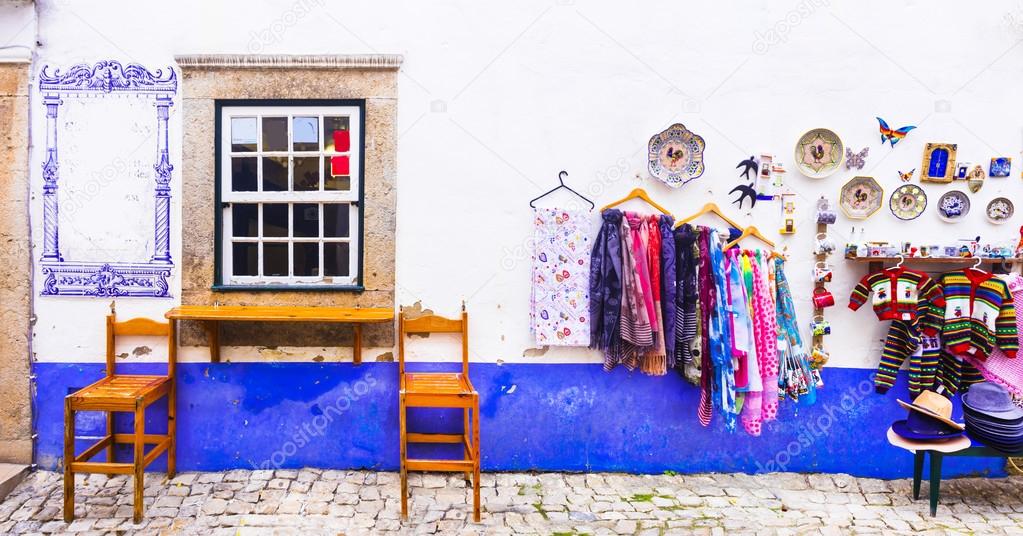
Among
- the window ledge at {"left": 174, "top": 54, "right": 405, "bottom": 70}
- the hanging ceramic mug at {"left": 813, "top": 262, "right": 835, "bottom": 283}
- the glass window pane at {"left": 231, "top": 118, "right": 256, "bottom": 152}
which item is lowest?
the hanging ceramic mug at {"left": 813, "top": 262, "right": 835, "bottom": 283}

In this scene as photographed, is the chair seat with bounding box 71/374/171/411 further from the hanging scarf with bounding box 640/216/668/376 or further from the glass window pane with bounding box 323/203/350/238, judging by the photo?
the hanging scarf with bounding box 640/216/668/376

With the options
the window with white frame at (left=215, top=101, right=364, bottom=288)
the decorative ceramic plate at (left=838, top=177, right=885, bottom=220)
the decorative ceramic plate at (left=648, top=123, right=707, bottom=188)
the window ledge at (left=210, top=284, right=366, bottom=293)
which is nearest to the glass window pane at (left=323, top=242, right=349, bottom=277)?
the window with white frame at (left=215, top=101, right=364, bottom=288)

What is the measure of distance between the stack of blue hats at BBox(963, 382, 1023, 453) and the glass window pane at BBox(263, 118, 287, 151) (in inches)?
193

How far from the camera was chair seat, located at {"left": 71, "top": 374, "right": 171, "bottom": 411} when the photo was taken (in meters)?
3.34

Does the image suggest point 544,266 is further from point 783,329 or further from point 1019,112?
point 1019,112

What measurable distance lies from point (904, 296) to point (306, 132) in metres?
4.27

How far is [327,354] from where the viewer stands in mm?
3955

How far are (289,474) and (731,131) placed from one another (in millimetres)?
3909

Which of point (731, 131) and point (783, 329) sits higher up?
point (731, 131)

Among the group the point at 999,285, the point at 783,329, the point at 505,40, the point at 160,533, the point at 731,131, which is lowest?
the point at 160,533

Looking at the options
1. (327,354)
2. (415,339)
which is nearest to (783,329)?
(415,339)

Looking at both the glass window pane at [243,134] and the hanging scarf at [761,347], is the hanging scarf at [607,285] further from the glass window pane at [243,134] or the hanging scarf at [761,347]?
the glass window pane at [243,134]

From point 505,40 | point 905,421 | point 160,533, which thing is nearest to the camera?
point 160,533

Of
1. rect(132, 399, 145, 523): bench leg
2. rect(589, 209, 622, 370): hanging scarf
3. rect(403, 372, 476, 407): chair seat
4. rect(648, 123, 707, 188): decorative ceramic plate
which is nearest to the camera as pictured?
rect(132, 399, 145, 523): bench leg
